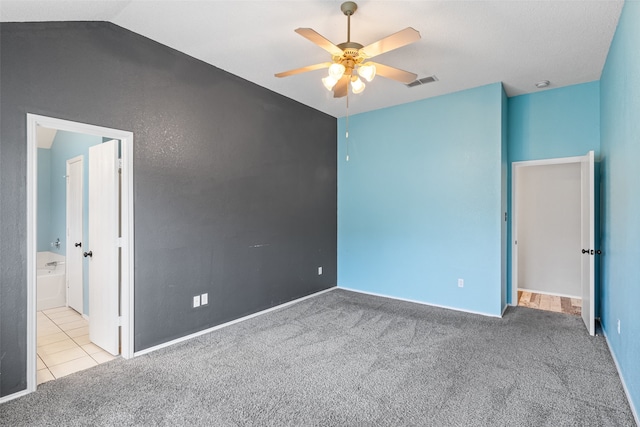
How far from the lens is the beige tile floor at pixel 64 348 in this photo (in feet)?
9.01

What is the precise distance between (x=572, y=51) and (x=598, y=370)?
116 inches

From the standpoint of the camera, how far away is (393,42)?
2197mm

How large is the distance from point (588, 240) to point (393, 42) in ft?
10.4

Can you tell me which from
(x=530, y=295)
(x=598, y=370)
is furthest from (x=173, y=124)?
(x=530, y=295)

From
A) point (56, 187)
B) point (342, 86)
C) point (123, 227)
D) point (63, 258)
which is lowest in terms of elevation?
point (63, 258)

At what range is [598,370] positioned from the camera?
265 cm

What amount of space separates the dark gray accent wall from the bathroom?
0.70 m

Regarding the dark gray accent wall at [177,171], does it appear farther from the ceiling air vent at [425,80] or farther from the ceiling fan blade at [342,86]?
the ceiling air vent at [425,80]

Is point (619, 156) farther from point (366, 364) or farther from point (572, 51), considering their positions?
point (366, 364)

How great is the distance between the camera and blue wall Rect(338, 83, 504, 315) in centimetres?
405

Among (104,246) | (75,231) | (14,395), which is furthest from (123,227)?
(75,231)

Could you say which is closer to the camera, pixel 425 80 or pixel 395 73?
pixel 395 73

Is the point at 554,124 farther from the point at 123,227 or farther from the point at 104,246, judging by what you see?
the point at 104,246

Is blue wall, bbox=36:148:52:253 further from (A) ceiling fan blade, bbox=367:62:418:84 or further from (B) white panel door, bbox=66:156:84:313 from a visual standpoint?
(A) ceiling fan blade, bbox=367:62:418:84
